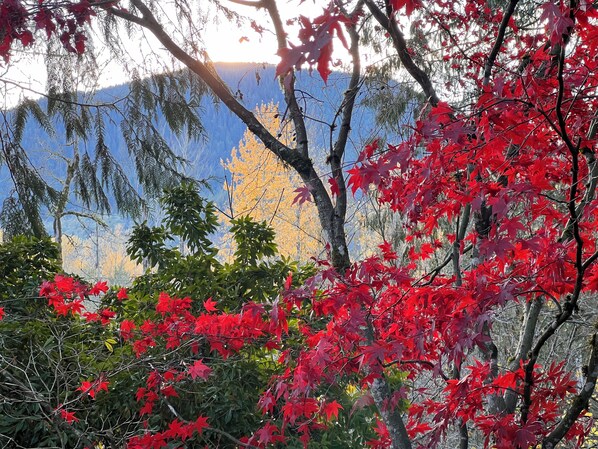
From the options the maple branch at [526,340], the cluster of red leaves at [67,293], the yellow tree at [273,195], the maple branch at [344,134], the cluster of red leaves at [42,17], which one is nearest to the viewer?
the maple branch at [526,340]

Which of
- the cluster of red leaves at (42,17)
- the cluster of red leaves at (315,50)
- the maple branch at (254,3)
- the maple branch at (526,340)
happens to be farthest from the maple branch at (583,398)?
the cluster of red leaves at (42,17)

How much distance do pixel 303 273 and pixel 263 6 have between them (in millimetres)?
1556

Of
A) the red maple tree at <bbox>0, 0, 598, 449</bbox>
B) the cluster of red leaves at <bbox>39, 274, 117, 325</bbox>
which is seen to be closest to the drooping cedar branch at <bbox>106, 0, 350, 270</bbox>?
the red maple tree at <bbox>0, 0, 598, 449</bbox>

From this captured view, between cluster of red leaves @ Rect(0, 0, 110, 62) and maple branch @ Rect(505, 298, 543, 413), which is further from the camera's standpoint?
cluster of red leaves @ Rect(0, 0, 110, 62)

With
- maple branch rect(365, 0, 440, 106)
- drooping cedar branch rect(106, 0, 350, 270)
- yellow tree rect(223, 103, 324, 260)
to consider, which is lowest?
yellow tree rect(223, 103, 324, 260)

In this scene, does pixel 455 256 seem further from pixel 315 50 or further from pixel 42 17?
pixel 42 17

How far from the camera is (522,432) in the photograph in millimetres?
1670

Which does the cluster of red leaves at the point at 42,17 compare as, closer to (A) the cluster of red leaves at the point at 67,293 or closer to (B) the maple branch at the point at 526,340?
(A) the cluster of red leaves at the point at 67,293

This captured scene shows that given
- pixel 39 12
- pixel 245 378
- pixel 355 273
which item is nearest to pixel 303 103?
pixel 355 273

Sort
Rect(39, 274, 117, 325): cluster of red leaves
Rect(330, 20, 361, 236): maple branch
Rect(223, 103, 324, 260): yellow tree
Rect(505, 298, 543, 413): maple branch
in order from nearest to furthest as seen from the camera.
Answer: Rect(505, 298, 543, 413): maple branch, Rect(330, 20, 361, 236): maple branch, Rect(39, 274, 117, 325): cluster of red leaves, Rect(223, 103, 324, 260): yellow tree

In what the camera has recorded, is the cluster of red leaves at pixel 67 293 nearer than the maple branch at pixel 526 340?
No

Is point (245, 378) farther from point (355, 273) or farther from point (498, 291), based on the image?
point (498, 291)

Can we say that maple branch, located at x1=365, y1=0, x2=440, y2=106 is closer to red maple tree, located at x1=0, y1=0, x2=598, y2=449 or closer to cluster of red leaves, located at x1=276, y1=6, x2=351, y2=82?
red maple tree, located at x1=0, y1=0, x2=598, y2=449

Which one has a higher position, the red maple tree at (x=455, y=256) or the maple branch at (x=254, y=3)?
the maple branch at (x=254, y=3)
